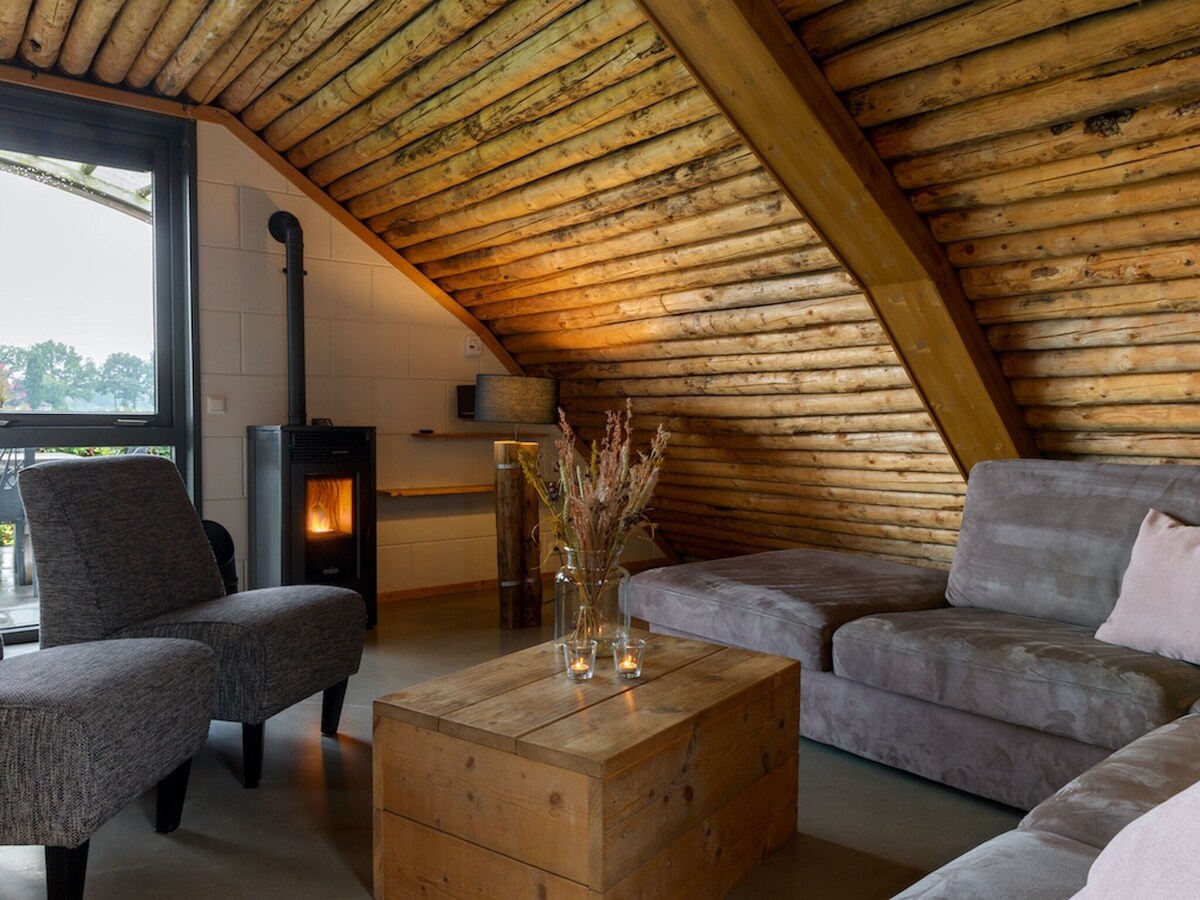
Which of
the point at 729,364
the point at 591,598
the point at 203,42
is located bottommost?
the point at 591,598

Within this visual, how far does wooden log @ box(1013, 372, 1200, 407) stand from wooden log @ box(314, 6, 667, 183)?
1937 mm

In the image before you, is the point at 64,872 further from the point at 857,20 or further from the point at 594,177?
the point at 594,177

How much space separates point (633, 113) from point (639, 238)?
700 mm

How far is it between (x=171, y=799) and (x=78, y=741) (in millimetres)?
591

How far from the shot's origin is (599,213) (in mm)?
4227

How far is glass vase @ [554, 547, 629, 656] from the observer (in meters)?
2.34

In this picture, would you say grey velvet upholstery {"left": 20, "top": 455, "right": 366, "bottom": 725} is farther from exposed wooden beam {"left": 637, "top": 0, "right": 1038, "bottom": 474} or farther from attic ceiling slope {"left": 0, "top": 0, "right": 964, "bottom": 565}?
exposed wooden beam {"left": 637, "top": 0, "right": 1038, "bottom": 474}

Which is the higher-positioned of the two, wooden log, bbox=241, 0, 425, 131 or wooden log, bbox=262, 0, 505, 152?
wooden log, bbox=241, 0, 425, 131

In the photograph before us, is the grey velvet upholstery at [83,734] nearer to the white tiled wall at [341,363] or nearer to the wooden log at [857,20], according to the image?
the wooden log at [857,20]

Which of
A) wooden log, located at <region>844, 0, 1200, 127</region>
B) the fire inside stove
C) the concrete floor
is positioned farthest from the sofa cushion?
the fire inside stove

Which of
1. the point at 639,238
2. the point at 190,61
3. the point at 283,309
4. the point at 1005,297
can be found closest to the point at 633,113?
the point at 639,238

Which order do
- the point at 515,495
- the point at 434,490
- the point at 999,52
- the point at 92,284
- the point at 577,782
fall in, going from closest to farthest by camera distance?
the point at 577,782, the point at 999,52, the point at 92,284, the point at 515,495, the point at 434,490

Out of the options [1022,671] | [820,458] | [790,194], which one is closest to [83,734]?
[1022,671]

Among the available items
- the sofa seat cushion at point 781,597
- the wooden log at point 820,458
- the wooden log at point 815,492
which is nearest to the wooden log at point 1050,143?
the sofa seat cushion at point 781,597
